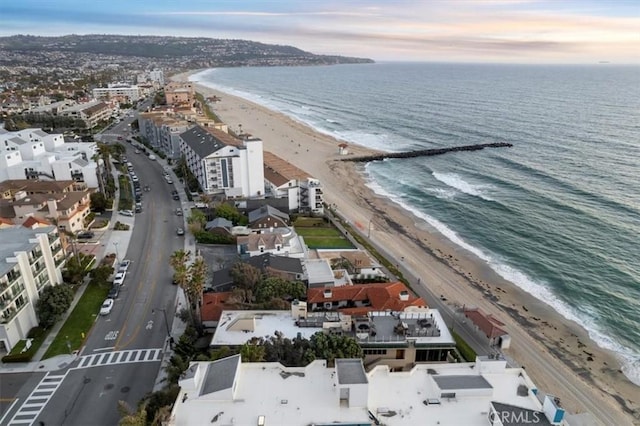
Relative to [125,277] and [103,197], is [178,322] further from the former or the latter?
[103,197]

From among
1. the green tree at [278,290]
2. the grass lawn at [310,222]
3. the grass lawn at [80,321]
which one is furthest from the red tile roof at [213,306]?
the grass lawn at [310,222]

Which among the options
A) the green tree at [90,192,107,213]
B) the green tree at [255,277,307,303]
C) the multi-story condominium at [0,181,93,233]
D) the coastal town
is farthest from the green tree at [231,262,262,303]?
the green tree at [90,192,107,213]

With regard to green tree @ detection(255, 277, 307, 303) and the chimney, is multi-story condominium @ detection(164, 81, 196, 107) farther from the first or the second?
green tree @ detection(255, 277, 307, 303)

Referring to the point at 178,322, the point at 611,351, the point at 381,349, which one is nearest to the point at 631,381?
the point at 611,351

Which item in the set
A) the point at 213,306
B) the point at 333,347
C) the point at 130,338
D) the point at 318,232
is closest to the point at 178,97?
the point at 318,232

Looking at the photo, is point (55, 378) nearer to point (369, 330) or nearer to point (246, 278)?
point (246, 278)

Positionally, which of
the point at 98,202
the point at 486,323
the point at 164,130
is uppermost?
the point at 164,130
